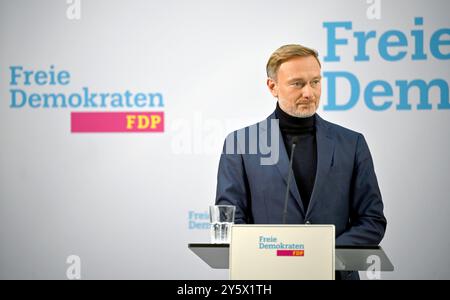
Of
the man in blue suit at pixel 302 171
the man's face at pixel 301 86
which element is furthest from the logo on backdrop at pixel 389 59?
the man's face at pixel 301 86

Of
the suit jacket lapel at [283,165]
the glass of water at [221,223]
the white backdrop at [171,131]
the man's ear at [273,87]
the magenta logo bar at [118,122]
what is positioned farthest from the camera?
the magenta logo bar at [118,122]

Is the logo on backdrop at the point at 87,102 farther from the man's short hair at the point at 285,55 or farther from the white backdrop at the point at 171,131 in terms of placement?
the man's short hair at the point at 285,55

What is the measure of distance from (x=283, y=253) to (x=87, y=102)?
2848 mm

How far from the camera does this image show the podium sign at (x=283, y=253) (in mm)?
2490

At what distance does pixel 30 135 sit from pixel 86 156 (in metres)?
0.43

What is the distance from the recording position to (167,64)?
16.5ft

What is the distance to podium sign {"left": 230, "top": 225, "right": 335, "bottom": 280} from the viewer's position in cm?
249

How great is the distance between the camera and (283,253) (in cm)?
251

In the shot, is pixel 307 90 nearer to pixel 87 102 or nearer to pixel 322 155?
pixel 322 155

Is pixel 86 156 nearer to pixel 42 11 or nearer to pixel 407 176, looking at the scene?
pixel 42 11

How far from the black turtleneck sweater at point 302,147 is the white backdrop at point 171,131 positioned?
3.26 ft

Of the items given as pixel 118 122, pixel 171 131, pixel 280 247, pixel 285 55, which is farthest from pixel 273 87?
pixel 280 247

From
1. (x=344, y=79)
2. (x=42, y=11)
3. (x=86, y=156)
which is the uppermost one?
(x=42, y=11)

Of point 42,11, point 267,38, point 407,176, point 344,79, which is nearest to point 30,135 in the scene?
point 42,11
